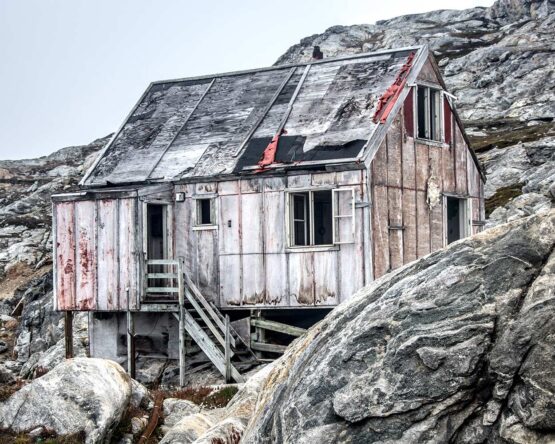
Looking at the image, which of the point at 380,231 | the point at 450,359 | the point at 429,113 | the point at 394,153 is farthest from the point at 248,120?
the point at 450,359

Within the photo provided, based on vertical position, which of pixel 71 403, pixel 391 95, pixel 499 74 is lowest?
pixel 71 403

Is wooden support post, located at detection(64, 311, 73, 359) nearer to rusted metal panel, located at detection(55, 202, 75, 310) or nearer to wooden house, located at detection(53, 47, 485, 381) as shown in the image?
wooden house, located at detection(53, 47, 485, 381)

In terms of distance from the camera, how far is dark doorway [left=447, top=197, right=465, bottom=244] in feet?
101

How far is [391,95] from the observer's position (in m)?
27.4

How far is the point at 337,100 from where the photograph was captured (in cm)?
2828

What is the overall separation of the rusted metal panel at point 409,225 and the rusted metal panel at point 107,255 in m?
8.19

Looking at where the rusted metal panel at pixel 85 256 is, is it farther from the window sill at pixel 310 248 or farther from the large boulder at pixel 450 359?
the large boulder at pixel 450 359

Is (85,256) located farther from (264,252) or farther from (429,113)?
(429,113)

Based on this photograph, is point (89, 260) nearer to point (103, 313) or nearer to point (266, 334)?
point (103, 313)

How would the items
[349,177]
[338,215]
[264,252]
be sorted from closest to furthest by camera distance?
[349,177], [338,215], [264,252]

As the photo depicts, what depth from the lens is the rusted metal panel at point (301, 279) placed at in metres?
26.2

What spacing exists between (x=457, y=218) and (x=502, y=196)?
14.8 metres

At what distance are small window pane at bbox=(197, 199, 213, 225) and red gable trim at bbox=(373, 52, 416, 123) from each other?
5.46 meters

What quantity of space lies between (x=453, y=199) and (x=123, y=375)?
1521 cm
